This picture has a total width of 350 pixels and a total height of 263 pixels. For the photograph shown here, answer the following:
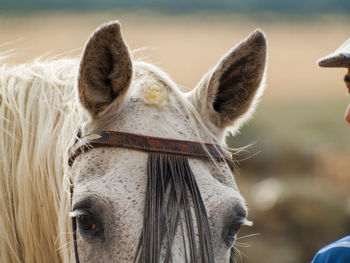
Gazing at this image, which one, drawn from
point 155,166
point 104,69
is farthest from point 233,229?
point 104,69

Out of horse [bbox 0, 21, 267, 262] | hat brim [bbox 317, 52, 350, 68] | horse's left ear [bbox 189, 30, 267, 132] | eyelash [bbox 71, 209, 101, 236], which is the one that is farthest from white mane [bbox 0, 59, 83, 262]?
hat brim [bbox 317, 52, 350, 68]

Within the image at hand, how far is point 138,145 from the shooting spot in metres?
2.29

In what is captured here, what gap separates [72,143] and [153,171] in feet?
1.62

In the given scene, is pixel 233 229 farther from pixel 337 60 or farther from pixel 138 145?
pixel 337 60

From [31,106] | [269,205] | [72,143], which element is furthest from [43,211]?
[269,205]

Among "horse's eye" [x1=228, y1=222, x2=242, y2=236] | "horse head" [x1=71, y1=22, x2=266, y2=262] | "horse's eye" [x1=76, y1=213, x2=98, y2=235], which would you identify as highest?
"horse head" [x1=71, y1=22, x2=266, y2=262]

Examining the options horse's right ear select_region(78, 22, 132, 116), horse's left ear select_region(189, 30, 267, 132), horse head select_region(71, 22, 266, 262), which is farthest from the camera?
horse's left ear select_region(189, 30, 267, 132)

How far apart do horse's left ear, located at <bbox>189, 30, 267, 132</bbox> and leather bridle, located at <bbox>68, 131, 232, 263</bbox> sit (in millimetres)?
237

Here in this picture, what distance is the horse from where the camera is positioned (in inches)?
83.5

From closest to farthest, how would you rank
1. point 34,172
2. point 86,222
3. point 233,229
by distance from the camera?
point 86,222 < point 233,229 < point 34,172

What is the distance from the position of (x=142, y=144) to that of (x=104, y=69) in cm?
40

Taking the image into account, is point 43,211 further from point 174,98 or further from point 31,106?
point 174,98

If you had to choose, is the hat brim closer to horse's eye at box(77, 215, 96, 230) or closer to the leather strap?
the leather strap

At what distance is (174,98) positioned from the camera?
249 cm
